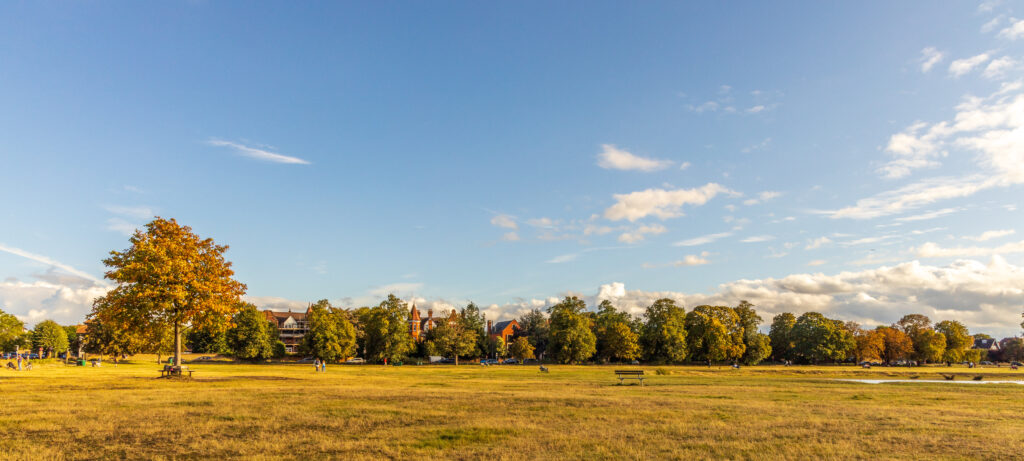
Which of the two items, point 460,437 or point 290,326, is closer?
point 460,437

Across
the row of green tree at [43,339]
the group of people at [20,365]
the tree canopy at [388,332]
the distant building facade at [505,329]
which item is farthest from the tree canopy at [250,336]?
the distant building facade at [505,329]

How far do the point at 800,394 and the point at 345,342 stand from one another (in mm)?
89217

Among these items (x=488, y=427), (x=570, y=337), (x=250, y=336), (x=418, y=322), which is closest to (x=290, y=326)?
(x=418, y=322)

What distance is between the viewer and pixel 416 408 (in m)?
23.0

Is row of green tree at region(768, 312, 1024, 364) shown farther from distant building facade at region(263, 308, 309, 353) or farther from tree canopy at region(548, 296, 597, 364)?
distant building facade at region(263, 308, 309, 353)

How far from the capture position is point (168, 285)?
45.2m

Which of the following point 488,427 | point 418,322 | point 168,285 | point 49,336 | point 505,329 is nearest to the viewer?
point 488,427

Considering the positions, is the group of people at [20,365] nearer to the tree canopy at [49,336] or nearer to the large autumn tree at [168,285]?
the large autumn tree at [168,285]

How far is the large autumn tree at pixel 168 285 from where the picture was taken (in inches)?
1740

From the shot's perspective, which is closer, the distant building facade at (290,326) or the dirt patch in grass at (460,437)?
the dirt patch in grass at (460,437)

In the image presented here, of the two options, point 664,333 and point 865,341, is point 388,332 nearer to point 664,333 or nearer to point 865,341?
point 664,333

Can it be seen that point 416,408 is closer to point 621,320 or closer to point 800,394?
point 800,394

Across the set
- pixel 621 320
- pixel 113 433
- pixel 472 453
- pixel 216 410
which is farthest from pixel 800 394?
pixel 621 320

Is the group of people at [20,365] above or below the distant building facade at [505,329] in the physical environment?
above
